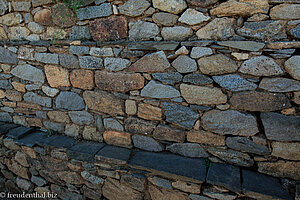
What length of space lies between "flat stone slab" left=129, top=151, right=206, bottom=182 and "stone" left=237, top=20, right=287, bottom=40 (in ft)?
4.05

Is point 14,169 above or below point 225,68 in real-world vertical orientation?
below

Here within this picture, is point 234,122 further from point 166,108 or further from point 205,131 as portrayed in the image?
point 166,108

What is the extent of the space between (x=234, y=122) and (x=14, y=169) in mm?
3100

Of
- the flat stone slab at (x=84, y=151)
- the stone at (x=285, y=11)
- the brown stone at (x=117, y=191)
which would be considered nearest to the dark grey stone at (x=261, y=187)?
the brown stone at (x=117, y=191)

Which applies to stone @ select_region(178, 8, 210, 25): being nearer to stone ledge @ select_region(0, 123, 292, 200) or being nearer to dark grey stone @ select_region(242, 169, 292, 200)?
stone ledge @ select_region(0, 123, 292, 200)

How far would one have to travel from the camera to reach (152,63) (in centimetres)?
164

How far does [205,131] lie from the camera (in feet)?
5.43

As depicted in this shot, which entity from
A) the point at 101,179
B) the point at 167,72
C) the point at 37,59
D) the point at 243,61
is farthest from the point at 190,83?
the point at 37,59

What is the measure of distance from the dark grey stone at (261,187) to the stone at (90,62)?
179 cm

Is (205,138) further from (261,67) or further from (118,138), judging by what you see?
(118,138)

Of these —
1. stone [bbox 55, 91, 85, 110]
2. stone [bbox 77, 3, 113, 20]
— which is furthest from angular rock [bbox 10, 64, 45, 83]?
stone [bbox 77, 3, 113, 20]

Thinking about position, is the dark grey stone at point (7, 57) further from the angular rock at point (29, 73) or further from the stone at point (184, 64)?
the stone at point (184, 64)

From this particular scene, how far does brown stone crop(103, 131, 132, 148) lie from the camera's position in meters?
1.97

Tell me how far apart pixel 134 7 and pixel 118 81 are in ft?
2.42
